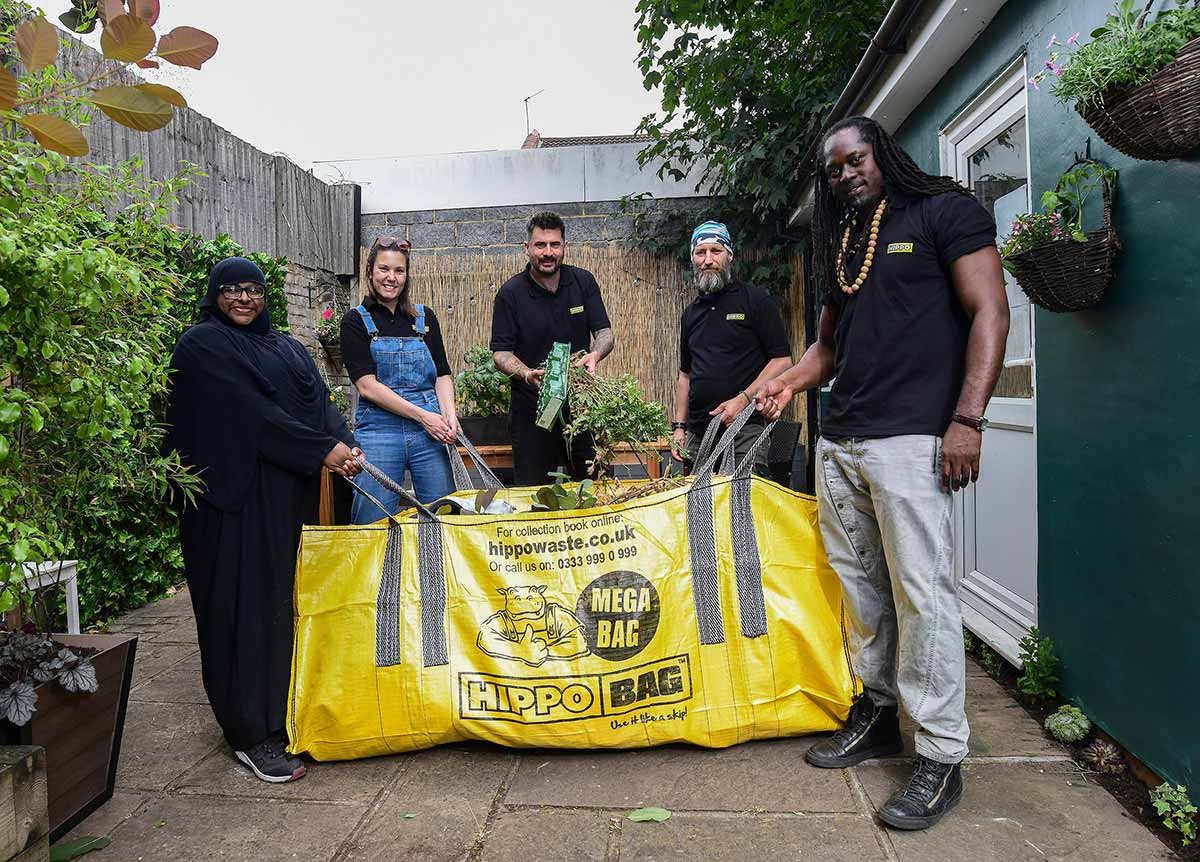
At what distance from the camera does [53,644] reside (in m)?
2.44

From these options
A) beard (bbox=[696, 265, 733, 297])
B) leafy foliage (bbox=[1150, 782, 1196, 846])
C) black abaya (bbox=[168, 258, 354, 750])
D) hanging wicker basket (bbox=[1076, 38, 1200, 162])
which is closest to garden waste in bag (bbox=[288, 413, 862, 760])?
black abaya (bbox=[168, 258, 354, 750])

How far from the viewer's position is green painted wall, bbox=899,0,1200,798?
219 cm

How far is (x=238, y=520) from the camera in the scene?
8.95 ft

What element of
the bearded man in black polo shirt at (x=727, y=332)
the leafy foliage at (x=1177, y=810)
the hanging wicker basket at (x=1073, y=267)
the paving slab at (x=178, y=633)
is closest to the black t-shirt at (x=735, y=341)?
the bearded man in black polo shirt at (x=727, y=332)

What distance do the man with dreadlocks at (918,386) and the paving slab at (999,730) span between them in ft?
1.50

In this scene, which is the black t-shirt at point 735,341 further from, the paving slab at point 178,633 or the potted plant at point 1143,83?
the paving slab at point 178,633

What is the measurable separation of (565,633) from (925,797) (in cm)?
113

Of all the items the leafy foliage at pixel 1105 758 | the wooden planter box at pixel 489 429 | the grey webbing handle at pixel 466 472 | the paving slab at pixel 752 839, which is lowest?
the paving slab at pixel 752 839

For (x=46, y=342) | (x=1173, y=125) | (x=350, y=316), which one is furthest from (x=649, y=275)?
(x=46, y=342)

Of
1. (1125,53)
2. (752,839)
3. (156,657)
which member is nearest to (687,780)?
(752,839)

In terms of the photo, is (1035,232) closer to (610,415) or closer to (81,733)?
(610,415)

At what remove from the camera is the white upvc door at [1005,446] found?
3.42 m

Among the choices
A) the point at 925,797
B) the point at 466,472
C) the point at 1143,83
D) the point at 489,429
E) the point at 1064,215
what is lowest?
the point at 925,797

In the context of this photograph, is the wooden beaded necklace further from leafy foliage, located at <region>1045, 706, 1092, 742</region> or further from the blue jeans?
the blue jeans
